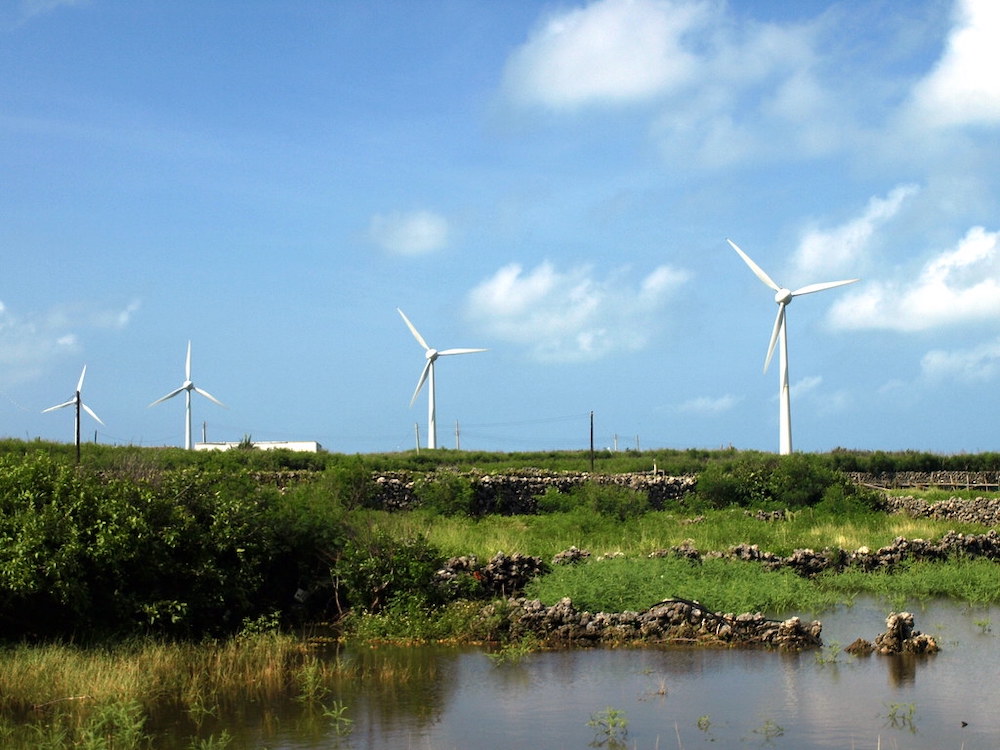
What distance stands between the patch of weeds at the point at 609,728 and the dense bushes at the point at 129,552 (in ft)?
21.5

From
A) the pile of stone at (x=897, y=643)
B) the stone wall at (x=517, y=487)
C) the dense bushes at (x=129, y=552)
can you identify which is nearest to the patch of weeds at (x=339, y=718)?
the dense bushes at (x=129, y=552)

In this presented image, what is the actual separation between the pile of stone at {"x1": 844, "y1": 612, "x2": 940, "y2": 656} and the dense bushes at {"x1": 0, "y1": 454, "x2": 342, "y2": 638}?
27.1ft

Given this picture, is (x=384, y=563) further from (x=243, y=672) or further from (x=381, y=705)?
(x=381, y=705)

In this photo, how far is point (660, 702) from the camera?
11.2 meters

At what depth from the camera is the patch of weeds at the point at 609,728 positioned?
9.70 m

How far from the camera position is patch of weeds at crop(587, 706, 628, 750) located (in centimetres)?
970

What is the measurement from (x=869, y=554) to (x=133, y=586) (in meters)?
13.5

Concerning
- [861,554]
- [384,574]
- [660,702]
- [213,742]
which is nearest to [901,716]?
[660,702]

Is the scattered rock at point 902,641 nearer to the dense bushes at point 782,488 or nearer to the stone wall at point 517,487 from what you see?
the stone wall at point 517,487

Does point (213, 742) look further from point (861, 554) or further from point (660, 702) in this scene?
point (861, 554)

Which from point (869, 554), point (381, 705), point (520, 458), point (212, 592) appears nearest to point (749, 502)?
point (869, 554)

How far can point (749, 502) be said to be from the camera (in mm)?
34656

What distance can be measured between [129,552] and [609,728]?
23.9 ft

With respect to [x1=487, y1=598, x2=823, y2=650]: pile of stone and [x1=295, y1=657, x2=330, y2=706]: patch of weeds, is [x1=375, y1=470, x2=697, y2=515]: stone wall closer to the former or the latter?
[x1=487, y1=598, x2=823, y2=650]: pile of stone
